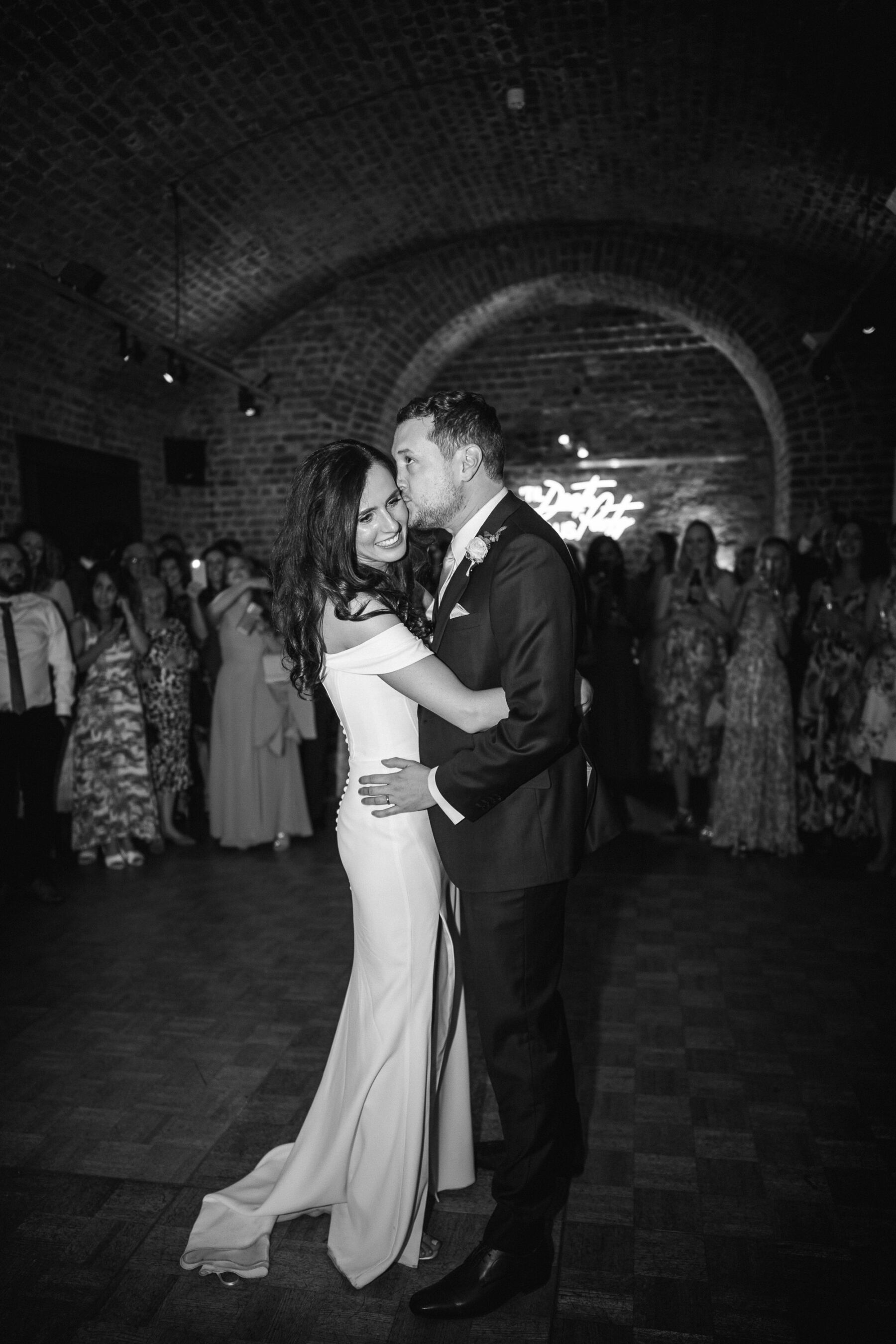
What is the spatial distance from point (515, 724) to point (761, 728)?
12.3 feet

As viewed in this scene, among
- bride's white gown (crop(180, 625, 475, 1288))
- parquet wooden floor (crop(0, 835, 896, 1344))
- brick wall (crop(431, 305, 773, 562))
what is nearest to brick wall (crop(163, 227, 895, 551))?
brick wall (crop(431, 305, 773, 562))

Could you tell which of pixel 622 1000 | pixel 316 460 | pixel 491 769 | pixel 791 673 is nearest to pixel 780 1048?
pixel 622 1000

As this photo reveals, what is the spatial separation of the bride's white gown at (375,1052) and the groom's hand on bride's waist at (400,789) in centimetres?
8

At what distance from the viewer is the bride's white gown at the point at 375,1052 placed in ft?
6.36

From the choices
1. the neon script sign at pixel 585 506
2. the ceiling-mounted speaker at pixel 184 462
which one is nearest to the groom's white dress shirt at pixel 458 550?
the ceiling-mounted speaker at pixel 184 462

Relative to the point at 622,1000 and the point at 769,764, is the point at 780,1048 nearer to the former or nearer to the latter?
the point at 622,1000

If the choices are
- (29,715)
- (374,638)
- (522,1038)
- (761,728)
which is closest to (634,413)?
(761,728)

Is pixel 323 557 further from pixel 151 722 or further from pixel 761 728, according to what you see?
pixel 151 722

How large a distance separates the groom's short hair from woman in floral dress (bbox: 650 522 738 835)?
4.04 meters

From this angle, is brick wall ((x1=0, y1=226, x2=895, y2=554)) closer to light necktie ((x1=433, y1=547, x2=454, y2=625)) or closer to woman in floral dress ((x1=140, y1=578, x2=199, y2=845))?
woman in floral dress ((x1=140, y1=578, x2=199, y2=845))

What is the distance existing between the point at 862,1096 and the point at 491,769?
5.89ft

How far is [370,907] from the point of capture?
1.98 meters

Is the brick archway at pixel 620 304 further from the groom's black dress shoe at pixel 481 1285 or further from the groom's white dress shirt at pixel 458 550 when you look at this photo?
the groom's black dress shoe at pixel 481 1285

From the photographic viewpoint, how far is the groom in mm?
1785
